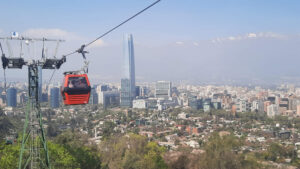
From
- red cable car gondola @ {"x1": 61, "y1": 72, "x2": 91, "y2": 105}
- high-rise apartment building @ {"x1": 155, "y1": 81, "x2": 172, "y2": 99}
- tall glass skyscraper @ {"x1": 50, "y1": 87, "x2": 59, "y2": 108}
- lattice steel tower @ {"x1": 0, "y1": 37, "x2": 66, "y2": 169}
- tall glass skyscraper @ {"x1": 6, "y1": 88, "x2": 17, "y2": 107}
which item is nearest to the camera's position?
red cable car gondola @ {"x1": 61, "y1": 72, "x2": 91, "y2": 105}

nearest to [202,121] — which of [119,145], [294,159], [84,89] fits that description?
[294,159]

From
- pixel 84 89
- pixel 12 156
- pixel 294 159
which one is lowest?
pixel 294 159

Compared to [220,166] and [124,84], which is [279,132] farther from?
[124,84]

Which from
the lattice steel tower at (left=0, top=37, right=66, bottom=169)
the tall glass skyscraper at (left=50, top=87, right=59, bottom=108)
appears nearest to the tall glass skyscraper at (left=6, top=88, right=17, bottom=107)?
the tall glass skyscraper at (left=50, top=87, right=59, bottom=108)

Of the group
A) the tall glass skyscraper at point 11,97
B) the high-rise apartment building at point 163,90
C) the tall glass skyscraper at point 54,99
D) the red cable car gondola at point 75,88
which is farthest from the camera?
the high-rise apartment building at point 163,90

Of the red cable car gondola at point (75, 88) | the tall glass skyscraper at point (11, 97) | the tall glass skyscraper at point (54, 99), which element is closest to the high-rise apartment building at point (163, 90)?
the tall glass skyscraper at point (54, 99)

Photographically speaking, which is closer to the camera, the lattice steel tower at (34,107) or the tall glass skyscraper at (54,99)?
the lattice steel tower at (34,107)

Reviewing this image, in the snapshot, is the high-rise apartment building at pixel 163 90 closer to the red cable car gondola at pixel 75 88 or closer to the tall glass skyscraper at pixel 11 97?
the tall glass skyscraper at pixel 11 97

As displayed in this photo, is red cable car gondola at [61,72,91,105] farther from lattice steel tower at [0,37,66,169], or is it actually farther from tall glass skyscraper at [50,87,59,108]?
tall glass skyscraper at [50,87,59,108]
